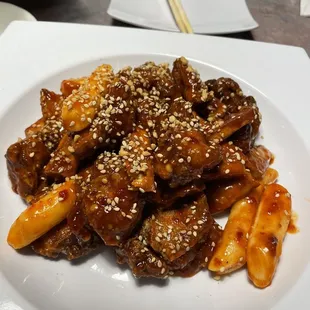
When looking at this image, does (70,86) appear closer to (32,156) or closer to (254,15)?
(32,156)

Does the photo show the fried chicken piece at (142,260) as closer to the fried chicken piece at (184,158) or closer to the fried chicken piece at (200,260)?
the fried chicken piece at (200,260)

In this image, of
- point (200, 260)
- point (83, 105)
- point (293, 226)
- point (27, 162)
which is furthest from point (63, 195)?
point (293, 226)

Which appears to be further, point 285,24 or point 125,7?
point 285,24

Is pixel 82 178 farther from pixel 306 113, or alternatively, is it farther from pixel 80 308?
pixel 306 113

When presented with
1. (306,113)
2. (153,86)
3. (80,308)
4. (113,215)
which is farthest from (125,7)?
(80,308)

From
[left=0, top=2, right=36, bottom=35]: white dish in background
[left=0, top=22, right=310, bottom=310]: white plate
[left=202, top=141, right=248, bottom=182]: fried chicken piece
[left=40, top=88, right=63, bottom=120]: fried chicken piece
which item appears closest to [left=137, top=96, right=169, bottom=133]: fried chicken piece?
[left=202, top=141, right=248, bottom=182]: fried chicken piece

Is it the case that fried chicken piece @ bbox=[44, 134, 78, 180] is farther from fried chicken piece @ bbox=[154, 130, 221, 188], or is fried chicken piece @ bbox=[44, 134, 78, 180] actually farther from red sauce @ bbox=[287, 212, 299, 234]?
red sauce @ bbox=[287, 212, 299, 234]
